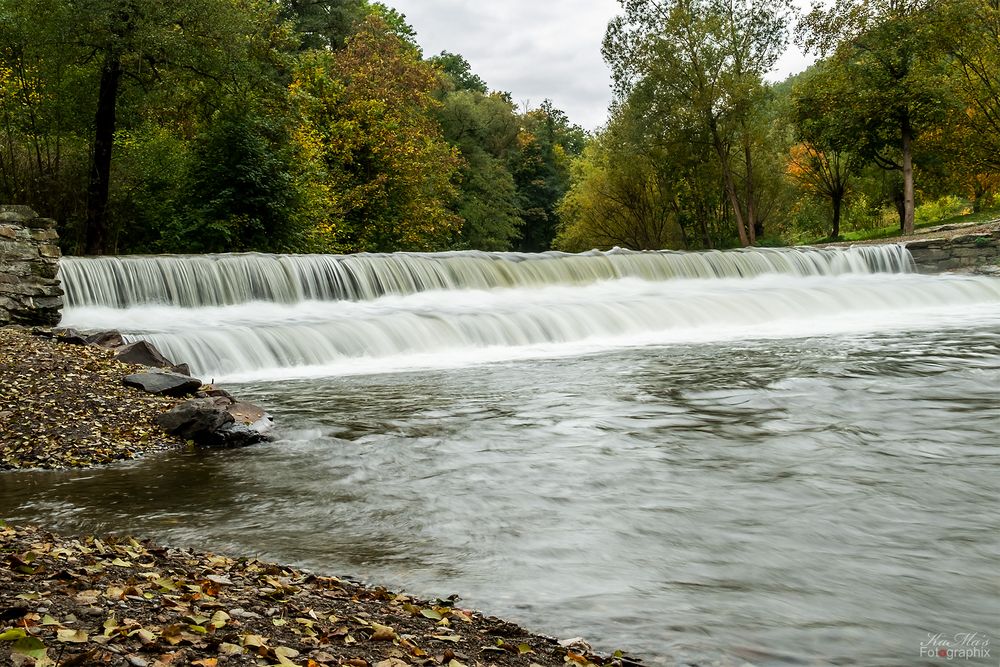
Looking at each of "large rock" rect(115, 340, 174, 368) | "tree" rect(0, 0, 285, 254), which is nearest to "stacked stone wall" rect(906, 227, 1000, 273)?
"tree" rect(0, 0, 285, 254)

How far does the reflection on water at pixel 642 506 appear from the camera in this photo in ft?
13.5

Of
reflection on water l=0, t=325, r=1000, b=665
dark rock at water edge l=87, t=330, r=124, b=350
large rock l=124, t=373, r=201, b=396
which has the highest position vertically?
dark rock at water edge l=87, t=330, r=124, b=350

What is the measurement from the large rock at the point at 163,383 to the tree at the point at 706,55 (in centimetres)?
3400

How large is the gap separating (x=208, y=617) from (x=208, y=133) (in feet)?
76.6

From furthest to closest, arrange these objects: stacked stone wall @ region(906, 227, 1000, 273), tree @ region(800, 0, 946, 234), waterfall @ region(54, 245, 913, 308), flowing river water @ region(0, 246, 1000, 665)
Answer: tree @ region(800, 0, 946, 234) → stacked stone wall @ region(906, 227, 1000, 273) → waterfall @ region(54, 245, 913, 308) → flowing river water @ region(0, 246, 1000, 665)

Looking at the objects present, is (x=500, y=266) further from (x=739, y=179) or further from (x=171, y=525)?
(x=739, y=179)

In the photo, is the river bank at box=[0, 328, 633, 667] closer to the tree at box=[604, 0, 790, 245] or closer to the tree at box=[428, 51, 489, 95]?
the tree at box=[604, 0, 790, 245]

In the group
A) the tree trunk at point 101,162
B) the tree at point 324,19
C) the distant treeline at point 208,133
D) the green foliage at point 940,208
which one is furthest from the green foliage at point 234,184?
the green foliage at point 940,208

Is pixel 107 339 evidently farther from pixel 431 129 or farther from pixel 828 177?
pixel 828 177

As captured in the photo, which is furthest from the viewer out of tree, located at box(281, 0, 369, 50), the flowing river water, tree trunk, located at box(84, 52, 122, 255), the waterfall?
tree, located at box(281, 0, 369, 50)

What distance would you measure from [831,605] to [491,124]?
5039 cm

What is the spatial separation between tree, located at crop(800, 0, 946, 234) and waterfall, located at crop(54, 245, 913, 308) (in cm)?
784

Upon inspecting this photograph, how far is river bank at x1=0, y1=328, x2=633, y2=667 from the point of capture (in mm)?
2881

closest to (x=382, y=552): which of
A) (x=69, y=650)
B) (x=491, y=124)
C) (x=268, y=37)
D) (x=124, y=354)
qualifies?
(x=69, y=650)
